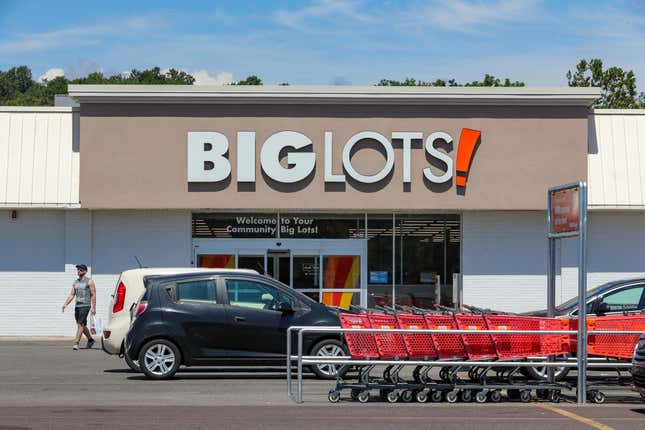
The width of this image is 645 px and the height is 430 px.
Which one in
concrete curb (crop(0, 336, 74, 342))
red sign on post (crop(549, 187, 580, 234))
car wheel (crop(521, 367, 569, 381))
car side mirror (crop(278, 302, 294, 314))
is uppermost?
red sign on post (crop(549, 187, 580, 234))

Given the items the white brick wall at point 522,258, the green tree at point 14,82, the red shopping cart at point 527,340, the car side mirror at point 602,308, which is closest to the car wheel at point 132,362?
the red shopping cart at point 527,340

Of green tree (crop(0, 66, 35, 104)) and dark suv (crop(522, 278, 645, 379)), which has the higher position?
green tree (crop(0, 66, 35, 104))

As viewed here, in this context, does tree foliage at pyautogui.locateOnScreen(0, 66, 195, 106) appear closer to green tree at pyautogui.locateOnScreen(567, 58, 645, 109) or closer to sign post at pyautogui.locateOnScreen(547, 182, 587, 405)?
green tree at pyautogui.locateOnScreen(567, 58, 645, 109)

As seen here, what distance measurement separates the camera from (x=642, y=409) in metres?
13.9

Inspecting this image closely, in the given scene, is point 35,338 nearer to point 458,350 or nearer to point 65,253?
point 65,253

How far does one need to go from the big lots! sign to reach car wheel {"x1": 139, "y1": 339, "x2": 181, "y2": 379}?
10231 mm

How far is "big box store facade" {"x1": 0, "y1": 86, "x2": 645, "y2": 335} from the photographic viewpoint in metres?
27.3

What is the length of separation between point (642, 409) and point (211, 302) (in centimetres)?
725

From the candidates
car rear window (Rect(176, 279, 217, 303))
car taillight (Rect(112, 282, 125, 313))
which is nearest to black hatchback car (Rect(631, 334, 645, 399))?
car rear window (Rect(176, 279, 217, 303))

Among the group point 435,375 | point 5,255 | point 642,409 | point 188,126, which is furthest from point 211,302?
point 5,255

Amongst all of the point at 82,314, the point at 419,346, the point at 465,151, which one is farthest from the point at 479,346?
the point at 465,151

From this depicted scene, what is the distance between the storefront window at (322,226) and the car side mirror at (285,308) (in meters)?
10.6

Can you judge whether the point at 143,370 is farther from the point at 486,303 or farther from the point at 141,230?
the point at 486,303

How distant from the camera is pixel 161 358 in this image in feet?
57.2
